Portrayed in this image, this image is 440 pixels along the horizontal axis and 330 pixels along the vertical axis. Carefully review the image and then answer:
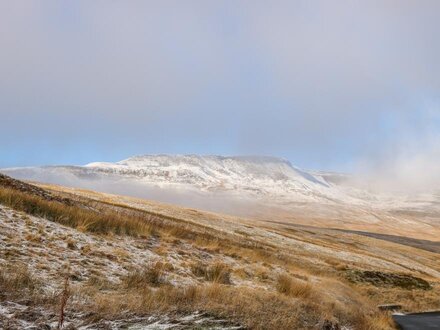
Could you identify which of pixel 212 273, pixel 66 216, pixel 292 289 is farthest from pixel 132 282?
pixel 66 216

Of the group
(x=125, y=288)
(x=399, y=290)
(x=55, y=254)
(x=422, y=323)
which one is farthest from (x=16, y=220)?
(x=399, y=290)

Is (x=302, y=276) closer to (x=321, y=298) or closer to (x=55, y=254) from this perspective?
(x=321, y=298)

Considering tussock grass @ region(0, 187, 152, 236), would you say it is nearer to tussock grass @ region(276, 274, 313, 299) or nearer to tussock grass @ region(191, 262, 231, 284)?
tussock grass @ region(191, 262, 231, 284)

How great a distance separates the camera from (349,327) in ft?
61.2

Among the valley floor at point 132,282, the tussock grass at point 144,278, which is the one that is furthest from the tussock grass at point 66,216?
the tussock grass at point 144,278

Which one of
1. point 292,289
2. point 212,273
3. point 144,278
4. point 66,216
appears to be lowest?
point 292,289

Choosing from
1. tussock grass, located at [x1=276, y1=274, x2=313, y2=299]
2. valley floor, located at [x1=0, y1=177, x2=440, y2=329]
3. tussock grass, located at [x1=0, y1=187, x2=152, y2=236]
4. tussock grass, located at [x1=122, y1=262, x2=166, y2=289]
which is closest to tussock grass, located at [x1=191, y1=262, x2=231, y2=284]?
valley floor, located at [x1=0, y1=177, x2=440, y2=329]

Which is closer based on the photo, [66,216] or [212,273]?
[212,273]

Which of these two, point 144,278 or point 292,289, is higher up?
point 144,278

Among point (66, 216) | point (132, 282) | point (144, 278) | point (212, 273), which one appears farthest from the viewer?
point (66, 216)

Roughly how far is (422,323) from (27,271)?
984 inches

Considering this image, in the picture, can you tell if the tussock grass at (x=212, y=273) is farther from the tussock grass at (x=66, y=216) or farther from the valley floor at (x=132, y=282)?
the tussock grass at (x=66, y=216)

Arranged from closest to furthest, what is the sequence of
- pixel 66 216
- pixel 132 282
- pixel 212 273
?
1. pixel 132 282
2. pixel 212 273
3. pixel 66 216

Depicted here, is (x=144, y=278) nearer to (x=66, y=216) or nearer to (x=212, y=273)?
(x=212, y=273)
